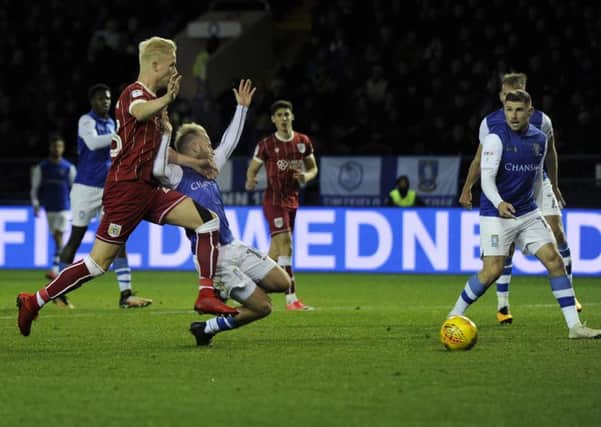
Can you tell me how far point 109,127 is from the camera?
14008 millimetres

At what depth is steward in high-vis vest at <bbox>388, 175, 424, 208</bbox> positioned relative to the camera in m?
20.9

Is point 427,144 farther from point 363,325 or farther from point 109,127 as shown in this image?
point 363,325

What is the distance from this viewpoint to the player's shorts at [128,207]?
963cm

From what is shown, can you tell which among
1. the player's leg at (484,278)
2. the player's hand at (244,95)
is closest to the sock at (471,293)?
the player's leg at (484,278)

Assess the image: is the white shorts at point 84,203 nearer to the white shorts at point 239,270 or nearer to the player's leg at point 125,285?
the player's leg at point 125,285

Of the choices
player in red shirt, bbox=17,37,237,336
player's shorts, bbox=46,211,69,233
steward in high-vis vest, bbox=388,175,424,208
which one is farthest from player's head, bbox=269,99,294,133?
player's shorts, bbox=46,211,69,233

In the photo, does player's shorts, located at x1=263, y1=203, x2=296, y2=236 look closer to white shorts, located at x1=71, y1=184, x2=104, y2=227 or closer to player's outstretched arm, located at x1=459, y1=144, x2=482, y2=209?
white shorts, located at x1=71, y1=184, x2=104, y2=227

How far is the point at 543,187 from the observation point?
1234cm

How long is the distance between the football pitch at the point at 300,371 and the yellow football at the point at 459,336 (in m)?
0.10

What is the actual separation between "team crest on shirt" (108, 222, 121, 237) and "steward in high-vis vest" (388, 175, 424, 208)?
37.7ft

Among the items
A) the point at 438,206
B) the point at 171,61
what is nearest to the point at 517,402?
the point at 171,61

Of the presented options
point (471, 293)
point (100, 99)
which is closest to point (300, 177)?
point (100, 99)

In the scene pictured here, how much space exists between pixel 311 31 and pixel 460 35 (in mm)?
4429

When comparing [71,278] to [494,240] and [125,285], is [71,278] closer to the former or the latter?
[494,240]
